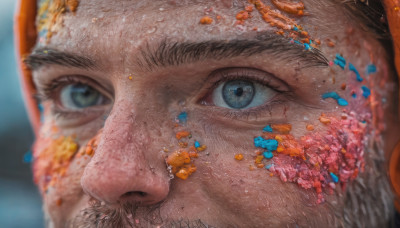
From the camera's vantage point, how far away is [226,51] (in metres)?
1.65

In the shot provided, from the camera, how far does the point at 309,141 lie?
169 cm

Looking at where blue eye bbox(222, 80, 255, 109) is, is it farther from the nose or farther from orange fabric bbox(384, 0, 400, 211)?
orange fabric bbox(384, 0, 400, 211)

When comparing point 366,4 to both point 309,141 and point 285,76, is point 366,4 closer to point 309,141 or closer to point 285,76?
point 285,76

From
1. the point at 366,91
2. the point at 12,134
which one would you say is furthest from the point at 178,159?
the point at 12,134

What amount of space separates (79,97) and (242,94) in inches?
37.1

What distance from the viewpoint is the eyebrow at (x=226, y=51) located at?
165 centimetres

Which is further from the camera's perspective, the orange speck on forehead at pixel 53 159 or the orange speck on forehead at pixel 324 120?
the orange speck on forehead at pixel 53 159

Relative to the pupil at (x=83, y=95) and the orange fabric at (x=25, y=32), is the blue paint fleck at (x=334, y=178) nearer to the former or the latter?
the pupil at (x=83, y=95)

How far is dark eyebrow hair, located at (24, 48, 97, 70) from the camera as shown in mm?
1889

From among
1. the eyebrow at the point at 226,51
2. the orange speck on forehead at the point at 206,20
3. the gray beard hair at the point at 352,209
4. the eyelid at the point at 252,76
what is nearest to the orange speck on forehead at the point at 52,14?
the eyebrow at the point at 226,51

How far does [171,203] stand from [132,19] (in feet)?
2.56

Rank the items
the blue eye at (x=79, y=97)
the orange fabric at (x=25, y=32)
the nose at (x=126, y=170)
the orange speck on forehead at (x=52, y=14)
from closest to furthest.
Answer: the nose at (x=126, y=170) < the orange speck on forehead at (x=52, y=14) < the blue eye at (x=79, y=97) < the orange fabric at (x=25, y=32)

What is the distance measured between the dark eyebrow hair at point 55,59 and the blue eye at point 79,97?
200mm

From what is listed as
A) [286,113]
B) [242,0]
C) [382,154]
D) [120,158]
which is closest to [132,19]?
[242,0]
